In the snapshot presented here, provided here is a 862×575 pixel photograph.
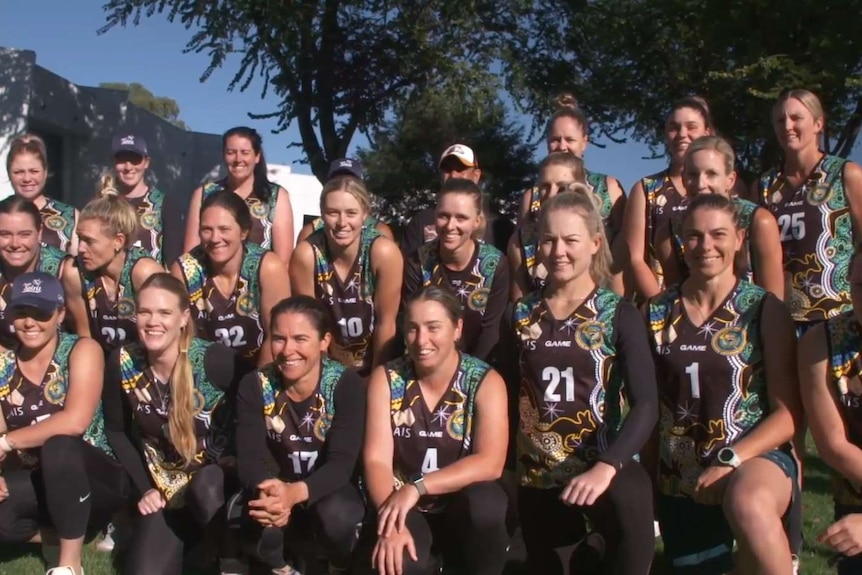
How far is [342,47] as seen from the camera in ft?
57.3

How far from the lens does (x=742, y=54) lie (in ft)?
41.4

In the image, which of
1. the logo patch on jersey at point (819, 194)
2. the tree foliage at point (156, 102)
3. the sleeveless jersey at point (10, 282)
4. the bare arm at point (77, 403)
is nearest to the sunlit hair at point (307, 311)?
the bare arm at point (77, 403)

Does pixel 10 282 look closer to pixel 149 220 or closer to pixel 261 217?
pixel 149 220

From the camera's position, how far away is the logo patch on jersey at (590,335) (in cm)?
393

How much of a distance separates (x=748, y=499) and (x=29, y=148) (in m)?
4.72

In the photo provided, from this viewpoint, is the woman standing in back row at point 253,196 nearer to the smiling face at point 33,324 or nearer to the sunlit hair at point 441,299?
the smiling face at point 33,324

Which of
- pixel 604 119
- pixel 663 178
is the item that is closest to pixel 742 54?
pixel 604 119

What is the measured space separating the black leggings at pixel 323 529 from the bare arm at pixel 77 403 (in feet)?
3.27

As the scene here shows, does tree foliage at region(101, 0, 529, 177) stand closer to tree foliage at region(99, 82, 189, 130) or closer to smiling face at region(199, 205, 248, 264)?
smiling face at region(199, 205, 248, 264)

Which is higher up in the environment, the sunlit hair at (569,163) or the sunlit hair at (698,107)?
the sunlit hair at (698,107)

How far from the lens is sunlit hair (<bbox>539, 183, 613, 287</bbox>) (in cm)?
402

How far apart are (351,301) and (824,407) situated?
7.93 feet

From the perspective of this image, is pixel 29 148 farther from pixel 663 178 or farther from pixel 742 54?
pixel 742 54

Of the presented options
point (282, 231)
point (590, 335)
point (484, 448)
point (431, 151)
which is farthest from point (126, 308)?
point (431, 151)
